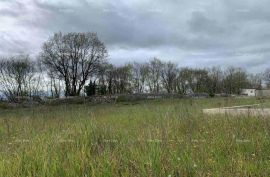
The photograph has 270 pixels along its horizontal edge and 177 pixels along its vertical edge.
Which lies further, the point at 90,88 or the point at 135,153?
the point at 90,88

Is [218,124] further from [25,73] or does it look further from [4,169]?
[25,73]

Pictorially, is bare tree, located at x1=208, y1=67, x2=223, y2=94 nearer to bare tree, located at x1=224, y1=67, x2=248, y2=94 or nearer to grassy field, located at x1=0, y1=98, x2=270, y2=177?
bare tree, located at x1=224, y1=67, x2=248, y2=94

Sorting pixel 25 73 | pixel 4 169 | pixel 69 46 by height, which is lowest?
pixel 4 169

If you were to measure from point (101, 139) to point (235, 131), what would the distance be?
2.58 meters

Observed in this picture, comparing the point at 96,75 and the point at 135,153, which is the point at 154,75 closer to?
the point at 96,75

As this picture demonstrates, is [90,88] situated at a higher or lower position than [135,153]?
higher

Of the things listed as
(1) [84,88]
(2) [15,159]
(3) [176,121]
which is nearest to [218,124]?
(3) [176,121]

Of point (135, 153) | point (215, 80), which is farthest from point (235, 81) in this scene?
point (135, 153)

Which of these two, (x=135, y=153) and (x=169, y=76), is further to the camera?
(x=169, y=76)

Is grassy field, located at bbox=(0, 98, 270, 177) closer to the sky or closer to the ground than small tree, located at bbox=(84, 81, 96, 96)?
closer to the ground

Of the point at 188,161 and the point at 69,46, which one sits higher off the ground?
the point at 69,46

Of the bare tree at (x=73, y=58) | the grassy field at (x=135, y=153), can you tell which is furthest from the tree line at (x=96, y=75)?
the grassy field at (x=135, y=153)

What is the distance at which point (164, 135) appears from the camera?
20.7 feet

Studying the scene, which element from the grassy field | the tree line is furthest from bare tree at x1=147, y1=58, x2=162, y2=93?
the grassy field
